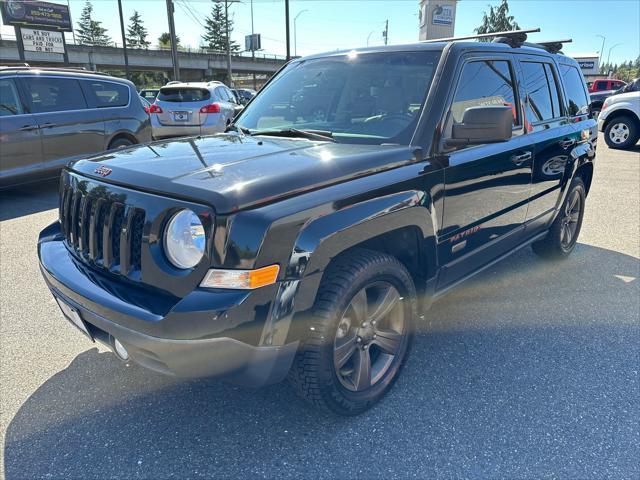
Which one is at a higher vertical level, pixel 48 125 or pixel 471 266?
pixel 48 125

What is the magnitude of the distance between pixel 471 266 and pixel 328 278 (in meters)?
1.34

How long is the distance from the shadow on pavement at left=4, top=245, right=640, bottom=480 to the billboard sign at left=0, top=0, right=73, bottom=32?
87.0ft

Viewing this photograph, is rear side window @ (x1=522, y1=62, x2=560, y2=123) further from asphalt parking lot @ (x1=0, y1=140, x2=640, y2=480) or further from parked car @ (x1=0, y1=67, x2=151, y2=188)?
parked car @ (x1=0, y1=67, x2=151, y2=188)

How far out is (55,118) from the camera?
684cm

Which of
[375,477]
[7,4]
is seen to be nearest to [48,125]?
[375,477]

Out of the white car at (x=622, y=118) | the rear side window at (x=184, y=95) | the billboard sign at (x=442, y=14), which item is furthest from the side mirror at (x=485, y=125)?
the billboard sign at (x=442, y=14)

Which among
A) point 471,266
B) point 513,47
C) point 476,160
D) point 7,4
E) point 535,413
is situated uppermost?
point 7,4

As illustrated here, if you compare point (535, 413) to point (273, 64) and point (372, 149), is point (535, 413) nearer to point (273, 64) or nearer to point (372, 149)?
point (372, 149)

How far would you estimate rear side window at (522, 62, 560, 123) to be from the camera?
3.54 metres

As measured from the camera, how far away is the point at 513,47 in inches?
135

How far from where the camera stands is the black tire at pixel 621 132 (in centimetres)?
1221

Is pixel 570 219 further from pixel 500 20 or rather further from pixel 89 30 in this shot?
pixel 89 30

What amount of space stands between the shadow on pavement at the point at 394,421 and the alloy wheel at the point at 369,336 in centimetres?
21

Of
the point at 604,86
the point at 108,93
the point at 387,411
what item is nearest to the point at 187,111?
the point at 108,93
